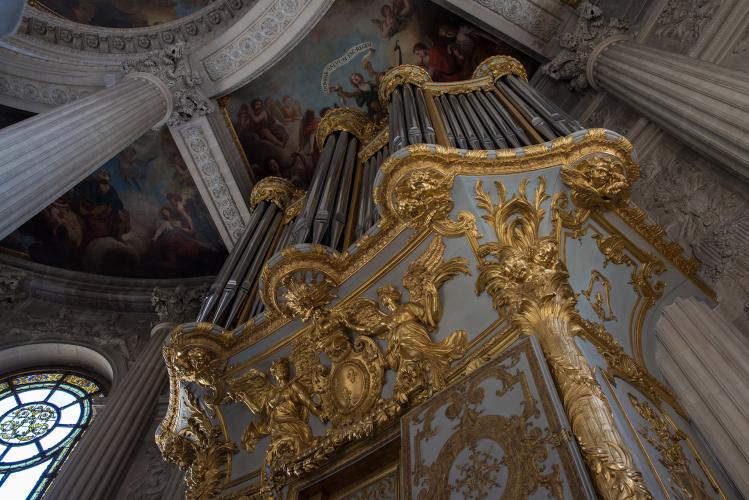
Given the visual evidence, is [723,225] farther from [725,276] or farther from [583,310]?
[583,310]

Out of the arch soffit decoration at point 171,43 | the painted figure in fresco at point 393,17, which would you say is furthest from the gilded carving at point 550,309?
the painted figure in fresco at point 393,17

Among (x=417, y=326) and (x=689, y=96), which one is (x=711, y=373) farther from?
(x=689, y=96)

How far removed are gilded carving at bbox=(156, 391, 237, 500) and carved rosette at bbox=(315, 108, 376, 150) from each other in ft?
14.7

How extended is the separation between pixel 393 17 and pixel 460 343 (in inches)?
276

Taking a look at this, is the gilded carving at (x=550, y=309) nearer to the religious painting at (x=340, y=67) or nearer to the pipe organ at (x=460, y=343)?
the pipe organ at (x=460, y=343)

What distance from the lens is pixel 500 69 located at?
629cm

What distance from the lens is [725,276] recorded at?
13.1ft

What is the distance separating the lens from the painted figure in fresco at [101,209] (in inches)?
383

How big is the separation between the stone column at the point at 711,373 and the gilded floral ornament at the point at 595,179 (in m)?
1.12

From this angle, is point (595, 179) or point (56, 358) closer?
point (595, 179)

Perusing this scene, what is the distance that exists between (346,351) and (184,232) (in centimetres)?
726

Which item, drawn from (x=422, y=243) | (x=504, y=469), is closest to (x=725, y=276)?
(x=422, y=243)

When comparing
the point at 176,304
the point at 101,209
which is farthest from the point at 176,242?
the point at 176,304

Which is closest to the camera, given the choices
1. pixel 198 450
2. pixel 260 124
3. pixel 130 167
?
pixel 198 450
